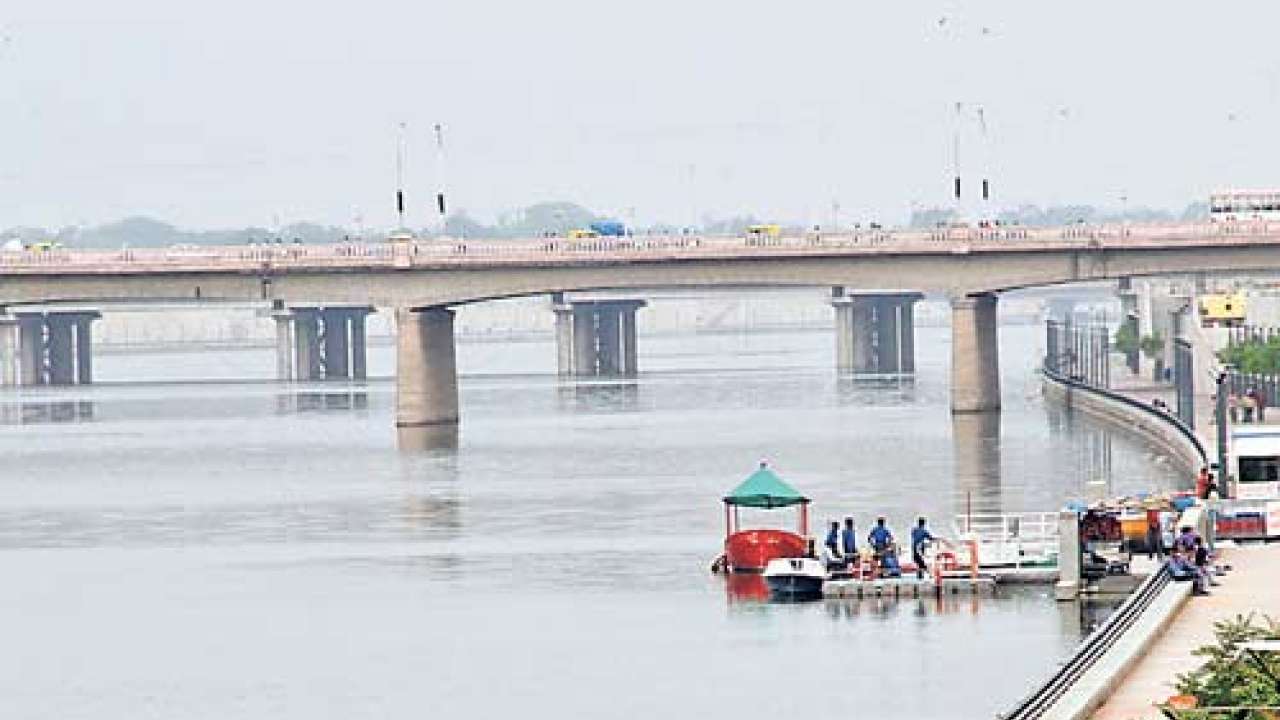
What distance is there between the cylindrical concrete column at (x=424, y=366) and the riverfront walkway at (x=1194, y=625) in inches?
3908

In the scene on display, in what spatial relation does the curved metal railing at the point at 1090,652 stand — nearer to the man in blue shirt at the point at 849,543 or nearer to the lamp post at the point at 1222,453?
the man in blue shirt at the point at 849,543

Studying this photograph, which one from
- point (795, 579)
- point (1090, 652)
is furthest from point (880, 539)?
point (1090, 652)

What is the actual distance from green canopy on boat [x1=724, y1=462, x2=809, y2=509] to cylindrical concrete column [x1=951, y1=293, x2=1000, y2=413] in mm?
80797

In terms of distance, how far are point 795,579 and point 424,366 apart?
315 ft

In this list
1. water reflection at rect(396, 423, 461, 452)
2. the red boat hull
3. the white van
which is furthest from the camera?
water reflection at rect(396, 423, 461, 452)

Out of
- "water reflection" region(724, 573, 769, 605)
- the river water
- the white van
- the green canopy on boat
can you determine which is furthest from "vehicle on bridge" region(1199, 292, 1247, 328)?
"water reflection" region(724, 573, 769, 605)

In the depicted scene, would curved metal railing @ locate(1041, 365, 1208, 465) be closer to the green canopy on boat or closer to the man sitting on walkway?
the green canopy on boat

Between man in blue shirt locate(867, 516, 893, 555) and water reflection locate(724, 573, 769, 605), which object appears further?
man in blue shirt locate(867, 516, 893, 555)

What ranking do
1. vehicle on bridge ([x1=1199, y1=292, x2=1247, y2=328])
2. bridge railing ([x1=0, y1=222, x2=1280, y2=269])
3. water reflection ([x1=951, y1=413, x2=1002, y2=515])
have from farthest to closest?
vehicle on bridge ([x1=1199, y1=292, x2=1247, y2=328]) → bridge railing ([x1=0, y1=222, x2=1280, y2=269]) → water reflection ([x1=951, y1=413, x2=1002, y2=515])

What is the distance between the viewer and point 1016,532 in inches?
3907

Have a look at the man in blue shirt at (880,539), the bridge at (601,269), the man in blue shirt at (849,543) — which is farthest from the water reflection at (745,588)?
the bridge at (601,269)

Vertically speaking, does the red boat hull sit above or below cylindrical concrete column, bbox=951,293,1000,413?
below

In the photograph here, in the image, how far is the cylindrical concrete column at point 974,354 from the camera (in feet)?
596

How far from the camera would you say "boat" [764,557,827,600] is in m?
91.2
